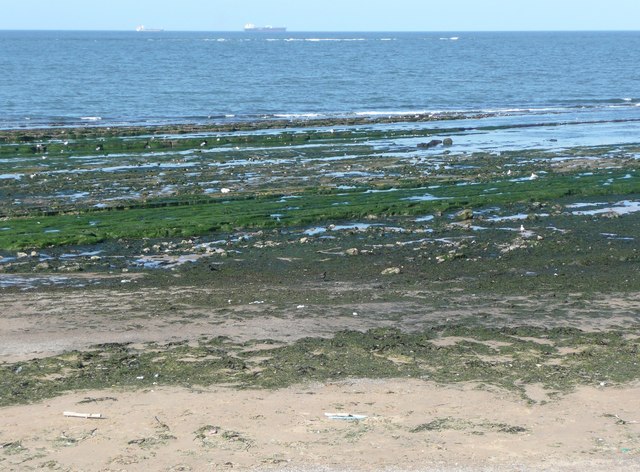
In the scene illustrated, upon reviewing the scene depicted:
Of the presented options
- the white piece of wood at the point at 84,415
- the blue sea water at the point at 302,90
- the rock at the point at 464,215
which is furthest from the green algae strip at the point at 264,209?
the blue sea water at the point at 302,90

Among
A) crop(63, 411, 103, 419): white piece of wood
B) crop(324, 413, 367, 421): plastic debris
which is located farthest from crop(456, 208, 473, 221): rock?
crop(63, 411, 103, 419): white piece of wood

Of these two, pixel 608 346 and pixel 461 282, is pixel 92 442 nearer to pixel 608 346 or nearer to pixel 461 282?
pixel 608 346

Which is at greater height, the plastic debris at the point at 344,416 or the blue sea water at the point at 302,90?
the plastic debris at the point at 344,416

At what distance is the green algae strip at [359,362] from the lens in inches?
547

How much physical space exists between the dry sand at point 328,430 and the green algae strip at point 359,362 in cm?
35

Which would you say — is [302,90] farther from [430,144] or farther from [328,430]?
[328,430]

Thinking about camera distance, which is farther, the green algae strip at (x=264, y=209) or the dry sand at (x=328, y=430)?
the green algae strip at (x=264, y=209)

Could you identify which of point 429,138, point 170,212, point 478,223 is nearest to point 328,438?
point 478,223

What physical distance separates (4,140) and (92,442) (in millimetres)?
31032

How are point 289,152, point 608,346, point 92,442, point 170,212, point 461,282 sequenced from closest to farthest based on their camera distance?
point 92,442 < point 608,346 < point 461,282 < point 170,212 < point 289,152

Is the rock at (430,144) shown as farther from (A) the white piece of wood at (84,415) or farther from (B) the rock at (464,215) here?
(A) the white piece of wood at (84,415)

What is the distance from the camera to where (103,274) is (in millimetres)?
19844

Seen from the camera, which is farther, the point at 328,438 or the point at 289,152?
the point at 289,152

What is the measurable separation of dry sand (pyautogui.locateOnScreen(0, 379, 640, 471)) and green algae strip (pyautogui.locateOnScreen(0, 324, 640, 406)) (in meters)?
0.35
